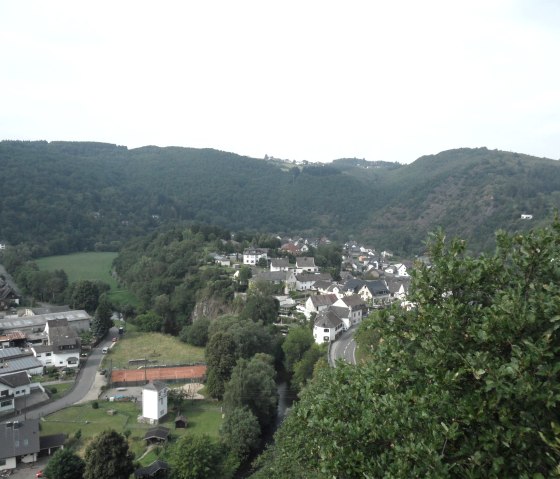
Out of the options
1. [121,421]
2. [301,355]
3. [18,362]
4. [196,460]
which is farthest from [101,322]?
[196,460]

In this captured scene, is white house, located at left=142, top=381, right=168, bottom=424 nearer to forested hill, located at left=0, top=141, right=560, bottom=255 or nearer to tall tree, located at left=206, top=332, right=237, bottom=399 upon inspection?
tall tree, located at left=206, top=332, right=237, bottom=399

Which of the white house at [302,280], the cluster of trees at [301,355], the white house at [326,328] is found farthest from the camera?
the white house at [302,280]

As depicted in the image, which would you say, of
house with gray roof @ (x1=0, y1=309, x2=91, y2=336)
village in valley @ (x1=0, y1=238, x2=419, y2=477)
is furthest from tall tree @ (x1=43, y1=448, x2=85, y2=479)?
house with gray roof @ (x1=0, y1=309, x2=91, y2=336)

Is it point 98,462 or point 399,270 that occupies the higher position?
point 98,462

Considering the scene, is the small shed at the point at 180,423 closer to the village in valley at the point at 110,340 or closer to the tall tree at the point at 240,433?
the village in valley at the point at 110,340

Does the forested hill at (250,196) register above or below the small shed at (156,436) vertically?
above

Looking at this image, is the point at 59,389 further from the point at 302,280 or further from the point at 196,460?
the point at 302,280

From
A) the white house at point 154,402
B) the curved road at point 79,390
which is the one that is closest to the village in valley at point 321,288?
the white house at point 154,402
